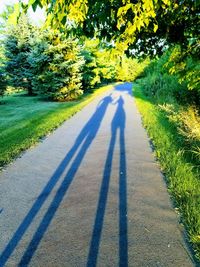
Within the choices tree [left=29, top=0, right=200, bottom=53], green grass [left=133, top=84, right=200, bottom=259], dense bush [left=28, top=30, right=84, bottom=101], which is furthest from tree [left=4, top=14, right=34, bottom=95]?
tree [left=29, top=0, right=200, bottom=53]

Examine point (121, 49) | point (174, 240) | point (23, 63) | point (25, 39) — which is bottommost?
point (174, 240)

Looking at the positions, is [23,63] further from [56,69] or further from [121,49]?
[121,49]

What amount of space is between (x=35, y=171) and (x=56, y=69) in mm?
18403

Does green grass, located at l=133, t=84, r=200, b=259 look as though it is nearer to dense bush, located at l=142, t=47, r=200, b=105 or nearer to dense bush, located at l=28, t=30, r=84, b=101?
dense bush, located at l=142, t=47, r=200, b=105

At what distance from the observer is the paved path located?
3.52m

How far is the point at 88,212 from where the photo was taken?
4.61 meters

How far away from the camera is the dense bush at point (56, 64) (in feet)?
77.1

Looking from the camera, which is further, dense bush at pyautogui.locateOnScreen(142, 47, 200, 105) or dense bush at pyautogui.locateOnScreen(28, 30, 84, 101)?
dense bush at pyautogui.locateOnScreen(28, 30, 84, 101)

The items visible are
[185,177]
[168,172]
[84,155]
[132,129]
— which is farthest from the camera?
[132,129]

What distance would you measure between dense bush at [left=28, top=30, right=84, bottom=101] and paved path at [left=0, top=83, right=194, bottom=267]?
54.6 feet

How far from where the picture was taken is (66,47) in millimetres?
23984

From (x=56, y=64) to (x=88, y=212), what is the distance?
20.4m

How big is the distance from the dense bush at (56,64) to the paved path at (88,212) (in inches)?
655

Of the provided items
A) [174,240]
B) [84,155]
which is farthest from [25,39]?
[174,240]
